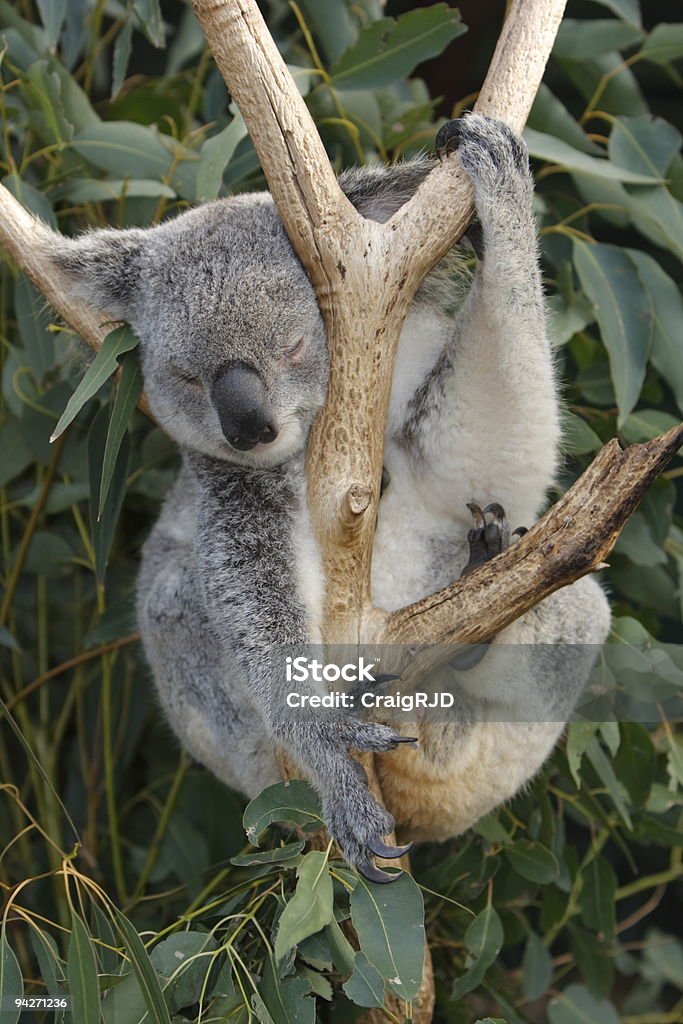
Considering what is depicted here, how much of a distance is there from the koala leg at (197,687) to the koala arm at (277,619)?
0.07 metres

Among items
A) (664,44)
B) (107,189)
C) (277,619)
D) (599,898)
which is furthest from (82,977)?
(664,44)

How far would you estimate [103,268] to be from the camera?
5.46ft

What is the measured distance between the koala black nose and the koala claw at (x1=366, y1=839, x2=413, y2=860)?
21.8 inches

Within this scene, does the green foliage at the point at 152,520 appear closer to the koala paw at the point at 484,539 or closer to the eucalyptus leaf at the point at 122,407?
the eucalyptus leaf at the point at 122,407

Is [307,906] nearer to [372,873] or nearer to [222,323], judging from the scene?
[372,873]

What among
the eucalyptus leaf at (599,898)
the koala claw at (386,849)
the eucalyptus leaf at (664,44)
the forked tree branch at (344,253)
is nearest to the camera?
the koala claw at (386,849)

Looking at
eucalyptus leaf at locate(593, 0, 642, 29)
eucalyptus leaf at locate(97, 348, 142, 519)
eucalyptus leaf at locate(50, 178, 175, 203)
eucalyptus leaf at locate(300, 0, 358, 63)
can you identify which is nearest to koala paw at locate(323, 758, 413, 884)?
eucalyptus leaf at locate(97, 348, 142, 519)

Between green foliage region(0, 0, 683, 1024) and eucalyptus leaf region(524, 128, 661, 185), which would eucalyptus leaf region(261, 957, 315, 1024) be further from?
eucalyptus leaf region(524, 128, 661, 185)

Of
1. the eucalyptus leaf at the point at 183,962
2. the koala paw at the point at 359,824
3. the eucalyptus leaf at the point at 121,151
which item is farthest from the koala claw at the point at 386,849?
the eucalyptus leaf at the point at 121,151

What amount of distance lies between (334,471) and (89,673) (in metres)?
1.24

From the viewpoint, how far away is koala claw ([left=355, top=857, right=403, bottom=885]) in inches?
51.9

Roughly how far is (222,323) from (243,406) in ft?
0.43

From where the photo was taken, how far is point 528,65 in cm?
153

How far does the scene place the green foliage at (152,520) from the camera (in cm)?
163
